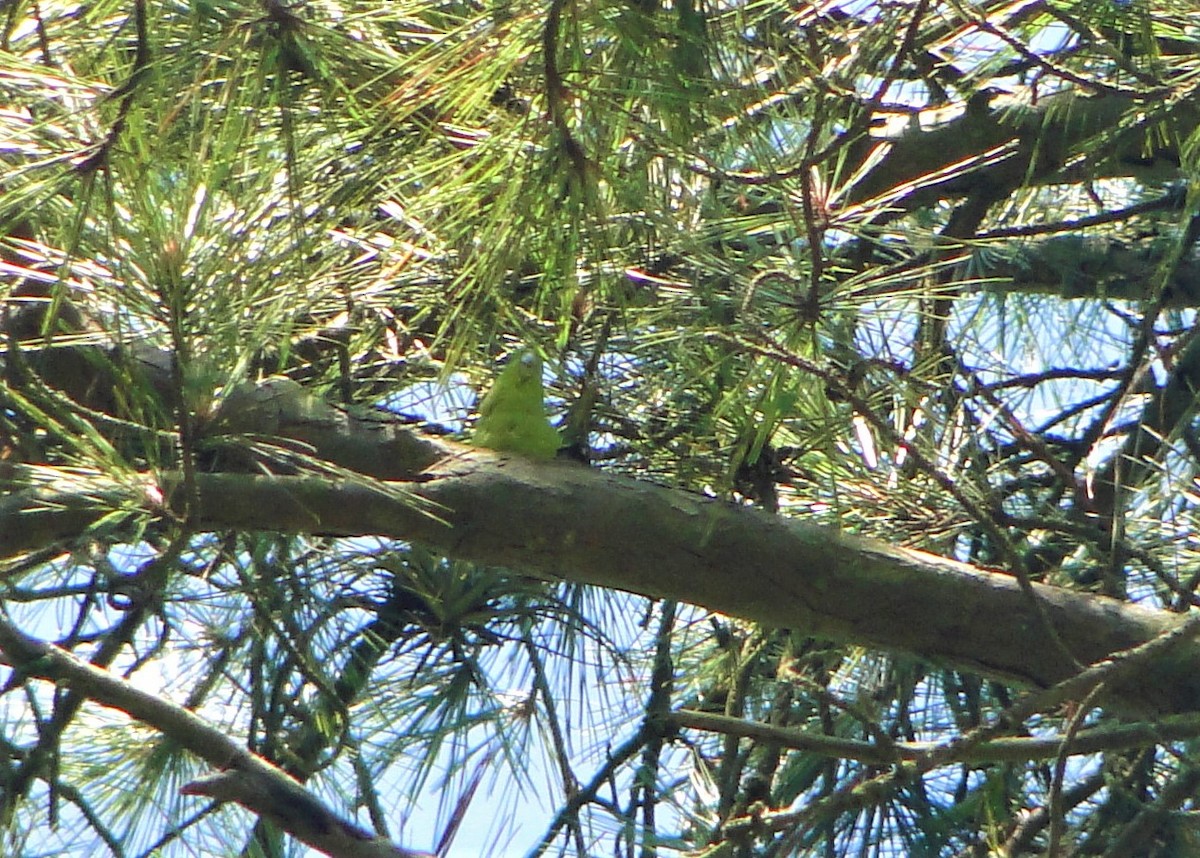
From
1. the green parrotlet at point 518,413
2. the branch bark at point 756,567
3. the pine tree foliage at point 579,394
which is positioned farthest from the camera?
the green parrotlet at point 518,413

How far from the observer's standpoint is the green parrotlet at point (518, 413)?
1.66 m

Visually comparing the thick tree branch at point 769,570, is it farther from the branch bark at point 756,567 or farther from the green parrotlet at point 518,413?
the green parrotlet at point 518,413

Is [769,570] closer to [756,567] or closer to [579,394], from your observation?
[756,567]

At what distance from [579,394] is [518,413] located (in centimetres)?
10

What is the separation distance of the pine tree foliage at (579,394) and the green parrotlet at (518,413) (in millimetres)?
42

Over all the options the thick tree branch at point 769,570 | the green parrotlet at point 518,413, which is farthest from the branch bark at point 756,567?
the green parrotlet at point 518,413

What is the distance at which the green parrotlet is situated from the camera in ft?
5.45

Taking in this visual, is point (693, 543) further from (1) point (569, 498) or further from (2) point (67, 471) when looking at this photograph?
(2) point (67, 471)

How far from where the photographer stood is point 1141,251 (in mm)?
2346

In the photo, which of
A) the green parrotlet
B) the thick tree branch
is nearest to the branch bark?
the thick tree branch

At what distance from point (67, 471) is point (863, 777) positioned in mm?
1021

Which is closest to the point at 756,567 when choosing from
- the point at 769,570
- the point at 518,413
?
the point at 769,570

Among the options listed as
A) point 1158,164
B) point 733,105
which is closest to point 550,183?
point 733,105

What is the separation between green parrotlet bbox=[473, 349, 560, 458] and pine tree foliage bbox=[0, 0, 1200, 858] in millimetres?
42
